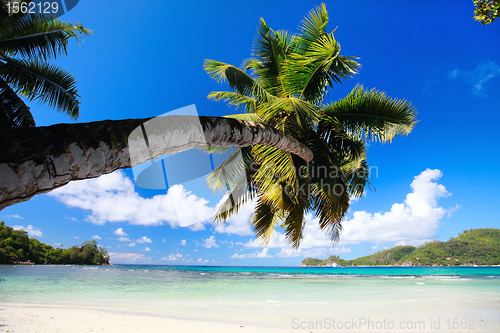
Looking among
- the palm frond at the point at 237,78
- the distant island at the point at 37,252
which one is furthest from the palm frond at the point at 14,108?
the distant island at the point at 37,252

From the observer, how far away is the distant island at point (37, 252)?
43.3 metres

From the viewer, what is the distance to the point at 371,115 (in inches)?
204

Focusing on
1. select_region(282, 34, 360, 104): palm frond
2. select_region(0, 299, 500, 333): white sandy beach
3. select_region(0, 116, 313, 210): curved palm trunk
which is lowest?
select_region(0, 299, 500, 333): white sandy beach

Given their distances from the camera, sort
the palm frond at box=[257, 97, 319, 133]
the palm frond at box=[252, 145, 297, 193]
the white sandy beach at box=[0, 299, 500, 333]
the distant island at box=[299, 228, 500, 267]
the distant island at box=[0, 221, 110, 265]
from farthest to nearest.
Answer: the distant island at box=[299, 228, 500, 267]
the distant island at box=[0, 221, 110, 265]
the white sandy beach at box=[0, 299, 500, 333]
the palm frond at box=[252, 145, 297, 193]
the palm frond at box=[257, 97, 319, 133]

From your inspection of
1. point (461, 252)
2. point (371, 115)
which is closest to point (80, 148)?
point (371, 115)

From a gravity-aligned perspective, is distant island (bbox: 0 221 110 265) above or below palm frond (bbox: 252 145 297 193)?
below

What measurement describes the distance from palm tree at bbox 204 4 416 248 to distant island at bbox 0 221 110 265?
56.4 metres

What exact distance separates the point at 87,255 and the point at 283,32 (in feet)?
259

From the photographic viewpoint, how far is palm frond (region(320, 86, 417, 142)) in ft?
15.9

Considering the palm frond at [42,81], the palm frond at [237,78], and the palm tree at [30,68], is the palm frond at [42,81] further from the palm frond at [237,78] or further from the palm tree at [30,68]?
the palm frond at [237,78]

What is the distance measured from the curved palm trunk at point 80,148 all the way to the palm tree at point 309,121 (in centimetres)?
225

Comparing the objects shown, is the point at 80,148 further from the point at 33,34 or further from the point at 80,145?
the point at 33,34

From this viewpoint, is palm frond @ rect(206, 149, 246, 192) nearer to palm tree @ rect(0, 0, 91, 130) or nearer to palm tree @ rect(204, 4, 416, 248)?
palm tree @ rect(204, 4, 416, 248)

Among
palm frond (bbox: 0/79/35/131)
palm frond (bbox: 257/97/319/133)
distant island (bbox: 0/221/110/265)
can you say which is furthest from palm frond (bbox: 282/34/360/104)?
distant island (bbox: 0/221/110/265)
